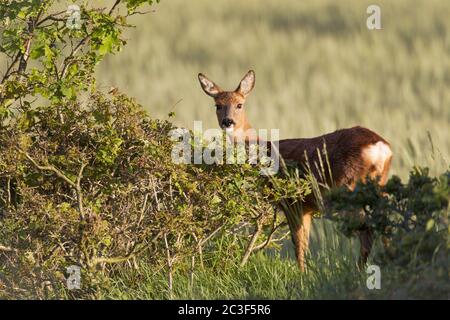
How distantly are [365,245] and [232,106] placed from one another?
151 inches

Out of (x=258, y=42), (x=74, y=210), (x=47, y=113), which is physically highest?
(x=258, y=42)

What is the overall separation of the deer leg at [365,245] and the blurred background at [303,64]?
4879mm

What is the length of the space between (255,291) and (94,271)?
1369mm

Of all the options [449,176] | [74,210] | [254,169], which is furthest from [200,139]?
[449,176]

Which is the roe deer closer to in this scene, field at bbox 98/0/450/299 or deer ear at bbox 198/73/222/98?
field at bbox 98/0/450/299

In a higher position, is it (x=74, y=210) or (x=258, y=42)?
(x=258, y=42)

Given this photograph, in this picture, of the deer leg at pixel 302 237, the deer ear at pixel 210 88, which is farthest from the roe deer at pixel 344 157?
the deer ear at pixel 210 88

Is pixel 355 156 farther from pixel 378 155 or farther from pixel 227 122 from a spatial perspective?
pixel 227 122

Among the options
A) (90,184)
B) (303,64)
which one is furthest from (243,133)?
(303,64)

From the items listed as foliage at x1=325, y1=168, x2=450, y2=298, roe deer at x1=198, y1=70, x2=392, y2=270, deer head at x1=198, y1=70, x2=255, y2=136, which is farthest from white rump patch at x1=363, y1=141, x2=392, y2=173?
deer head at x1=198, y1=70, x2=255, y2=136

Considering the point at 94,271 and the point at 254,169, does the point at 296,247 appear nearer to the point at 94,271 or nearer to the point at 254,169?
the point at 254,169

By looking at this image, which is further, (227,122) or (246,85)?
(246,85)

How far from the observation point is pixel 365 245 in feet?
34.1
